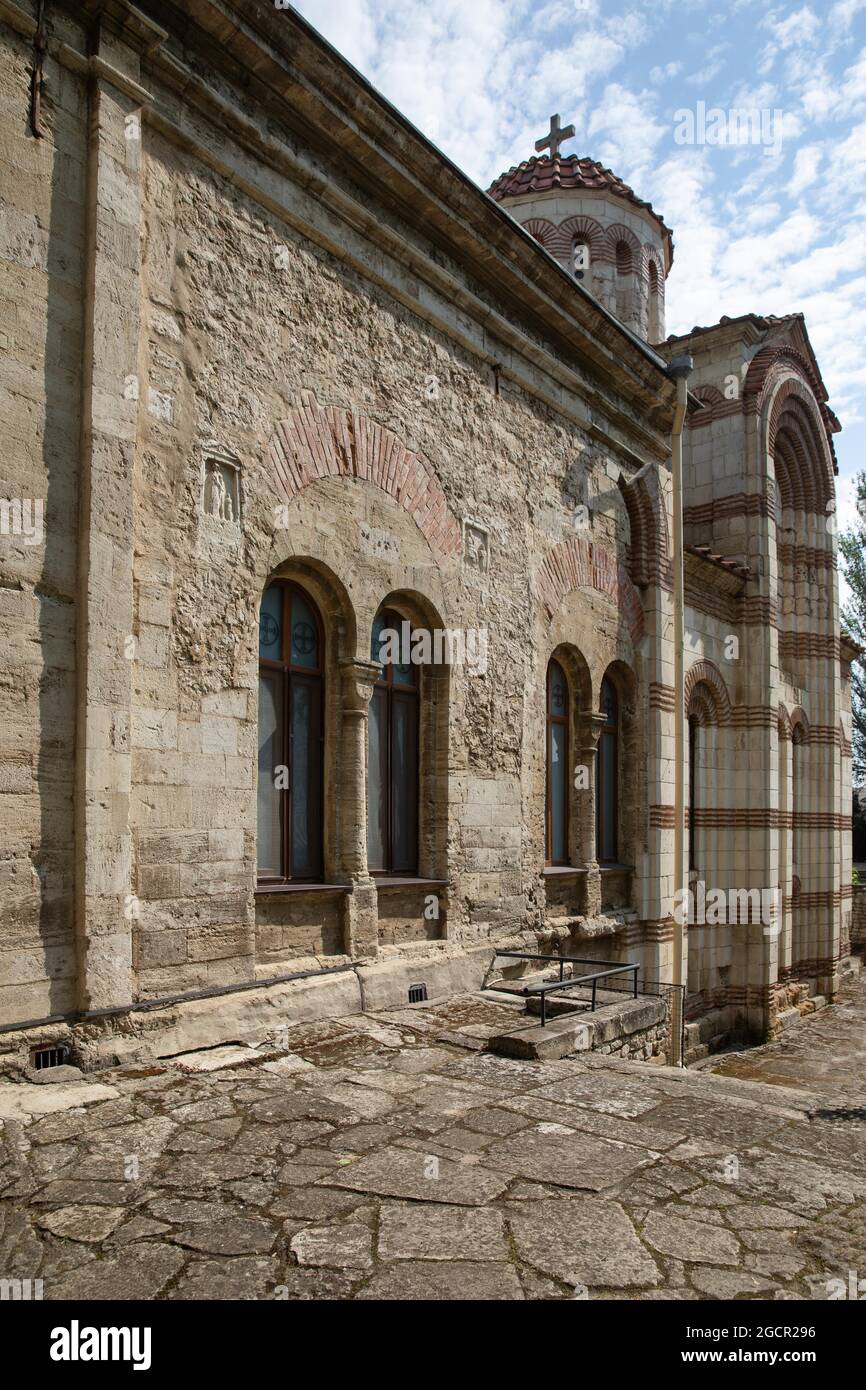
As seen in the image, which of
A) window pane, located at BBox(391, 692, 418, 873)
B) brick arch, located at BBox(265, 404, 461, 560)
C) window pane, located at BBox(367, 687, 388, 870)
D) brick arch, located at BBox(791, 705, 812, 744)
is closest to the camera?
brick arch, located at BBox(265, 404, 461, 560)

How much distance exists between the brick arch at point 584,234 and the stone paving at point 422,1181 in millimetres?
13590

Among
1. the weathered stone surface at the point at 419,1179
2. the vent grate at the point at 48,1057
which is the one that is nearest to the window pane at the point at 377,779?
the vent grate at the point at 48,1057

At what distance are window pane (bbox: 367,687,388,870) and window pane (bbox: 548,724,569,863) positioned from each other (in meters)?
2.61

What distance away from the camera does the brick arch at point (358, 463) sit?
20.3ft

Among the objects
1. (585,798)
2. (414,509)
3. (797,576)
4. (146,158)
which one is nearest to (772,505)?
(797,576)

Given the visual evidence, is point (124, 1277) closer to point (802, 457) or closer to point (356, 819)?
point (356, 819)

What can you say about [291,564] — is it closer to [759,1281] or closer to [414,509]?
[414,509]

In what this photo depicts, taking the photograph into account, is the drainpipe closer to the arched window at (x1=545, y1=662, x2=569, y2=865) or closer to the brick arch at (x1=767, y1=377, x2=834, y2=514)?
the arched window at (x1=545, y1=662, x2=569, y2=865)

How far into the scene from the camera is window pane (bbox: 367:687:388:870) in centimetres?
719

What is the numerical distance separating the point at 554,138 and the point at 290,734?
45.1ft

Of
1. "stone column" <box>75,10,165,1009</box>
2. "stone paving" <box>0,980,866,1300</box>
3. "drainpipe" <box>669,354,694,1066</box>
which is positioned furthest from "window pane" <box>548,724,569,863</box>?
"stone column" <box>75,10,165,1009</box>

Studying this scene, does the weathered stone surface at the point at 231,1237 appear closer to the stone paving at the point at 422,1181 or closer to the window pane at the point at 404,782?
the stone paving at the point at 422,1181

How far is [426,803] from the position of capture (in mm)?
7582

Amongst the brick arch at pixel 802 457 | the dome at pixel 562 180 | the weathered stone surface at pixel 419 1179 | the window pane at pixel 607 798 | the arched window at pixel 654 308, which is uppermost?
the dome at pixel 562 180
